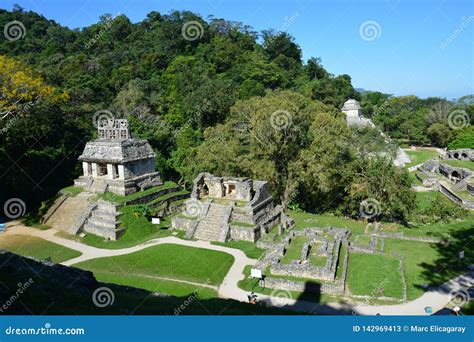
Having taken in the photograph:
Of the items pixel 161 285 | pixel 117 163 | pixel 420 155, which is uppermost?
pixel 420 155

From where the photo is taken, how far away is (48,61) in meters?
52.4

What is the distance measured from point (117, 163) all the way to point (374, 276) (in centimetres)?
1907

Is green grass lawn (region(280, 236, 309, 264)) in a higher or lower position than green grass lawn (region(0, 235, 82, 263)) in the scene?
higher

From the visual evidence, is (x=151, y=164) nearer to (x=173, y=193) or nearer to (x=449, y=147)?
(x=173, y=193)

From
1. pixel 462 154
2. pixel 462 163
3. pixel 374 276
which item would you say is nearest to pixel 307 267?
pixel 374 276

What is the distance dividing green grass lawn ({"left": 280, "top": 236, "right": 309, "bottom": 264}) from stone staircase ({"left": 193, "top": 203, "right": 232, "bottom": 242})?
13.5 ft

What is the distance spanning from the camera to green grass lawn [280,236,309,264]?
765 inches

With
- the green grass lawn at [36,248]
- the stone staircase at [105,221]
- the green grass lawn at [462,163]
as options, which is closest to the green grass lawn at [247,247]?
the stone staircase at [105,221]

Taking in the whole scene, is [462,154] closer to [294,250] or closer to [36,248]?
[294,250]

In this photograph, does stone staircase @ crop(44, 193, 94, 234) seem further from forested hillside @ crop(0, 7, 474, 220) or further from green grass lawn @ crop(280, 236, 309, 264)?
green grass lawn @ crop(280, 236, 309, 264)

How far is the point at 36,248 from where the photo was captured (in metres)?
23.4

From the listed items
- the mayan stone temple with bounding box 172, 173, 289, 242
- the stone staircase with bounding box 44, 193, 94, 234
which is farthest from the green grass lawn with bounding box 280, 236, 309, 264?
the stone staircase with bounding box 44, 193, 94, 234

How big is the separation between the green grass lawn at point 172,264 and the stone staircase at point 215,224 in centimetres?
169

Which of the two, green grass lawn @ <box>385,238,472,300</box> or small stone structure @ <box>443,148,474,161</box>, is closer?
green grass lawn @ <box>385,238,472,300</box>
